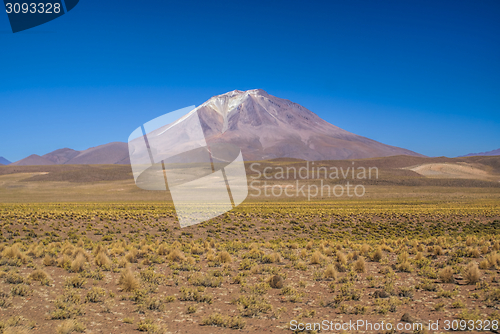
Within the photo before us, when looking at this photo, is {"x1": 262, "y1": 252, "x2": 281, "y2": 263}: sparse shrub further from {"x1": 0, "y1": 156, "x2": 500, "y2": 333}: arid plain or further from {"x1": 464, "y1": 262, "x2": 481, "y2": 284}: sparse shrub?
{"x1": 464, "y1": 262, "x2": 481, "y2": 284}: sparse shrub

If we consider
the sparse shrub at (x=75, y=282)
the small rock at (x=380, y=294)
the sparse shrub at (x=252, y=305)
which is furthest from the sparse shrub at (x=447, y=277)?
the sparse shrub at (x=75, y=282)

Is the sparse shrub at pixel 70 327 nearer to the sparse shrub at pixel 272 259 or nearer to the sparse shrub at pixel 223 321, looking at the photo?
the sparse shrub at pixel 223 321

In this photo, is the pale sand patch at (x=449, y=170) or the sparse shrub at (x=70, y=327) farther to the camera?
the pale sand patch at (x=449, y=170)

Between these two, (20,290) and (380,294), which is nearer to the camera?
(20,290)

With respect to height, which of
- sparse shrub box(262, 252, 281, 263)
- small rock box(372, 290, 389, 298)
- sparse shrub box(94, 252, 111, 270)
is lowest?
sparse shrub box(262, 252, 281, 263)

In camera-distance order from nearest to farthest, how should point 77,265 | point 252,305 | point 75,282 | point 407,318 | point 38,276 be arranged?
point 407,318 < point 252,305 < point 75,282 < point 38,276 < point 77,265

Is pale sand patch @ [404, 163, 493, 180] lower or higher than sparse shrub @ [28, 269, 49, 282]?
higher

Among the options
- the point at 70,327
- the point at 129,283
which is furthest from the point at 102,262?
the point at 70,327

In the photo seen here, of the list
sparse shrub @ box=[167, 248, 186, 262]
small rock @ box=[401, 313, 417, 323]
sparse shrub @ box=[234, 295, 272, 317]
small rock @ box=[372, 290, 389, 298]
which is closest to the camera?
small rock @ box=[401, 313, 417, 323]

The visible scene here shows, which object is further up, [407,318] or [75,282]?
[75,282]

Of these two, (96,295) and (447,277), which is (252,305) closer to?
(96,295)

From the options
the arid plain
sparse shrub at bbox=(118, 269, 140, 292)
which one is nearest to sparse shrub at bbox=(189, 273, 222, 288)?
the arid plain

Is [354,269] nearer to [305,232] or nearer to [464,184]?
[305,232]

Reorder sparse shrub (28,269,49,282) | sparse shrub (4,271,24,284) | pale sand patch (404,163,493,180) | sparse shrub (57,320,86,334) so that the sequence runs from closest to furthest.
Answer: sparse shrub (57,320,86,334) < sparse shrub (4,271,24,284) < sparse shrub (28,269,49,282) < pale sand patch (404,163,493,180)
